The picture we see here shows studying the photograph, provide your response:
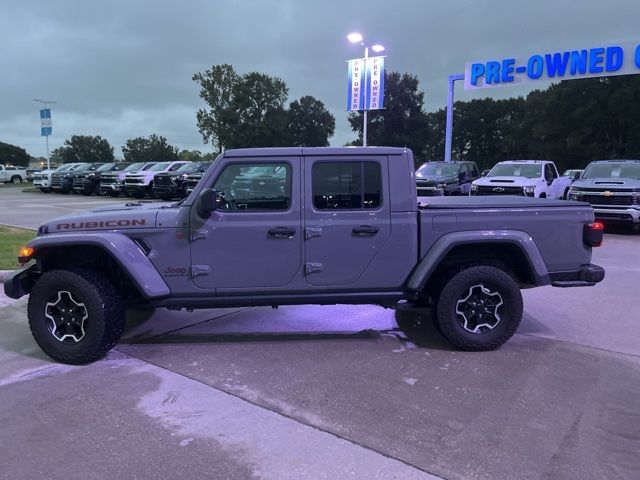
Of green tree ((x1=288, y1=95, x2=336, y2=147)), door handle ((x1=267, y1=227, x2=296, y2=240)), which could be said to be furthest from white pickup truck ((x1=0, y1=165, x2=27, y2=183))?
door handle ((x1=267, y1=227, x2=296, y2=240))

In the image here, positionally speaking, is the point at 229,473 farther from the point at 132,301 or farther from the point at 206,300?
the point at 132,301

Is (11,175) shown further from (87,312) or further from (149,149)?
(87,312)

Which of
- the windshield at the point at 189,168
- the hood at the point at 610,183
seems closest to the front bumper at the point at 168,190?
the windshield at the point at 189,168

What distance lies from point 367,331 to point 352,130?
181ft

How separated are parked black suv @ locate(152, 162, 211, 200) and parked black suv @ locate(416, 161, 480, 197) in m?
9.91

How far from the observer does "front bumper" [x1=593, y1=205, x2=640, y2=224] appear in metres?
12.1

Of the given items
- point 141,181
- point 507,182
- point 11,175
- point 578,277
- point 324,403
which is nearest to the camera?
point 324,403

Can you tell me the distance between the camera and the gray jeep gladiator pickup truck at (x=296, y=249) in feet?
14.0

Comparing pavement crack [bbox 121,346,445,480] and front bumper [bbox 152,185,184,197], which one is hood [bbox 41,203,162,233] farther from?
front bumper [bbox 152,185,184,197]

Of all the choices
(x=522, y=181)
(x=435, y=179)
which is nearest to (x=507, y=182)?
(x=522, y=181)

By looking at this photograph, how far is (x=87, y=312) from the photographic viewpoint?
13.8 feet

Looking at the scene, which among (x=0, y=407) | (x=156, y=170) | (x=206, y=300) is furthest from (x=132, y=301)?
(x=156, y=170)

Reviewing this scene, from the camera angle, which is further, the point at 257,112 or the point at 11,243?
the point at 257,112

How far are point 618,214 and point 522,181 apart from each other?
102 inches
